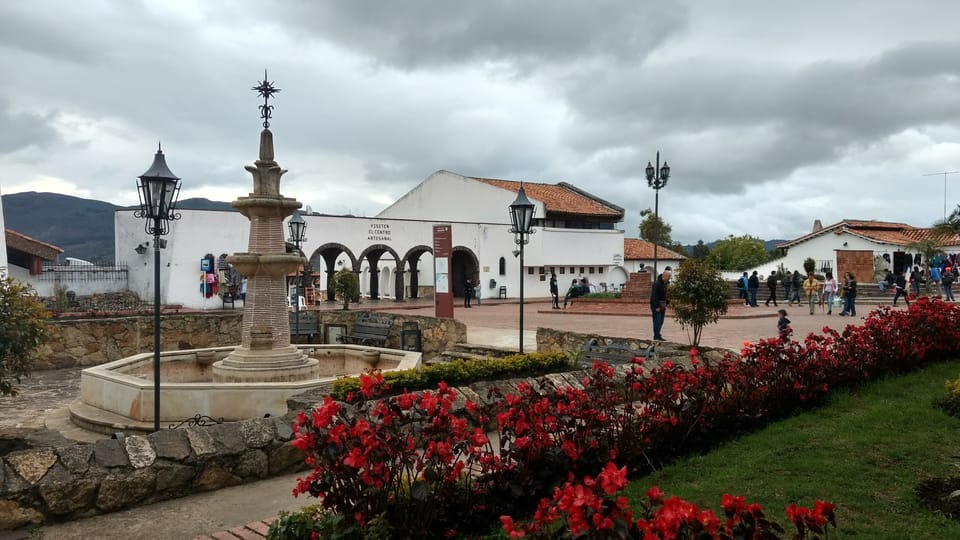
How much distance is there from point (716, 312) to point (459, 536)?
31.0 feet

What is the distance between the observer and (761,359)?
6484 mm

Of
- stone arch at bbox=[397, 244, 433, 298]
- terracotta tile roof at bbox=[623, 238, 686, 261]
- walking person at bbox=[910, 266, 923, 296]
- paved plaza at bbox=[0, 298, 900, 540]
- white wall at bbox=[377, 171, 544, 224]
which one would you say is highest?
white wall at bbox=[377, 171, 544, 224]

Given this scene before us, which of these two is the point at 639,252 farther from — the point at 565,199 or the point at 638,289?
the point at 638,289

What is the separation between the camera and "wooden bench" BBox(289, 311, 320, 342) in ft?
60.2

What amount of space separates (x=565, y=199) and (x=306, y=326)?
2726 centimetres

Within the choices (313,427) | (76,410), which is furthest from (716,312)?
(76,410)

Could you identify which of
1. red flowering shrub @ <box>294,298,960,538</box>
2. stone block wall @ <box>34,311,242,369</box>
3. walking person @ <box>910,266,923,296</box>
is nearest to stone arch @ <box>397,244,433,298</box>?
stone block wall @ <box>34,311,242,369</box>

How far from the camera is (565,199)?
43.4 meters

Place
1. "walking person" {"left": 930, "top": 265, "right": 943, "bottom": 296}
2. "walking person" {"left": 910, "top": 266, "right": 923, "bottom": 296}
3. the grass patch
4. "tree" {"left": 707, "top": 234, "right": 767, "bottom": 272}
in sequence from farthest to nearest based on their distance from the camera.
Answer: "tree" {"left": 707, "top": 234, "right": 767, "bottom": 272} → "walking person" {"left": 930, "top": 265, "right": 943, "bottom": 296} → "walking person" {"left": 910, "top": 266, "right": 923, "bottom": 296} → the grass patch

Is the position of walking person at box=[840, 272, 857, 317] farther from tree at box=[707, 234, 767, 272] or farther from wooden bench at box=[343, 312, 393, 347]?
tree at box=[707, 234, 767, 272]

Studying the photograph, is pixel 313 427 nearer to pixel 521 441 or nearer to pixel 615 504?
pixel 521 441

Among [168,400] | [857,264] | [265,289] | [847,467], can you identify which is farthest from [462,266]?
[847,467]

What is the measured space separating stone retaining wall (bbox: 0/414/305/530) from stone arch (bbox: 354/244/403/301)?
26.2 m

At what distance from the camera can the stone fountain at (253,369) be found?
9578 mm
